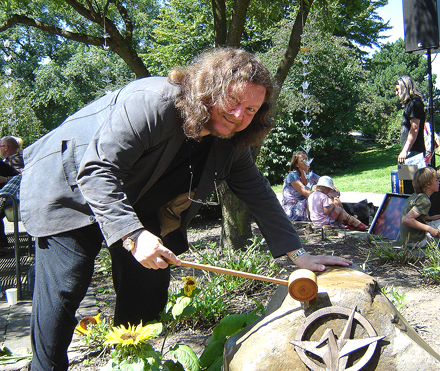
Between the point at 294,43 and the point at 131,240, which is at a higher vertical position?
the point at 294,43

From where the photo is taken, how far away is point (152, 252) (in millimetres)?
1689

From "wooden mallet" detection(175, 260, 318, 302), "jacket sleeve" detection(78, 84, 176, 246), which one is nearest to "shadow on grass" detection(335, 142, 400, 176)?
"wooden mallet" detection(175, 260, 318, 302)

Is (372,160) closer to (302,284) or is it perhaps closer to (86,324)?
(86,324)

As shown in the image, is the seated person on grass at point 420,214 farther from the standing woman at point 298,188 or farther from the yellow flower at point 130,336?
the yellow flower at point 130,336

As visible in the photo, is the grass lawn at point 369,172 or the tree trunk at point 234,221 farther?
the grass lawn at point 369,172

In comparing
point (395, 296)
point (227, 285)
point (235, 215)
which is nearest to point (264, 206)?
point (395, 296)

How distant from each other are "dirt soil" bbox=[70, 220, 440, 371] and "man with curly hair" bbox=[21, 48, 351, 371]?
1.02 metres

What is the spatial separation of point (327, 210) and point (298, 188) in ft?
2.07

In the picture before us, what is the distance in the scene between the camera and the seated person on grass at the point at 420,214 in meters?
4.57

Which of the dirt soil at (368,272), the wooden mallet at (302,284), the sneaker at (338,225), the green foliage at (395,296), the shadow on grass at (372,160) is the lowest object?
the shadow on grass at (372,160)

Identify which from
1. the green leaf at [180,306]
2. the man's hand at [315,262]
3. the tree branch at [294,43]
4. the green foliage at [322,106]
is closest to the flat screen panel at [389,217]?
the tree branch at [294,43]

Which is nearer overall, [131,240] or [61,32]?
[131,240]

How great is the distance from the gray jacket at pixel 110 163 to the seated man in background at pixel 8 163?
3.76m

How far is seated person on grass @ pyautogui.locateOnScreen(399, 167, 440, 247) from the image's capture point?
180 inches
